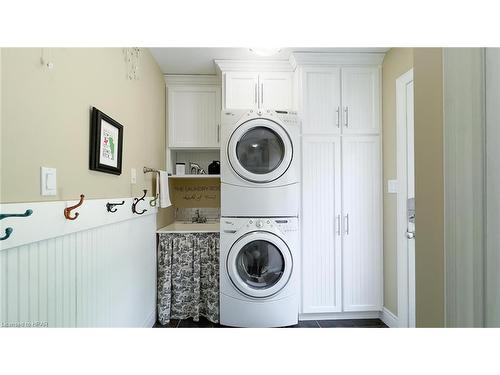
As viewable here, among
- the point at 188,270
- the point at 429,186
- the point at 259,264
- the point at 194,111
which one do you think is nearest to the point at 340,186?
the point at 259,264

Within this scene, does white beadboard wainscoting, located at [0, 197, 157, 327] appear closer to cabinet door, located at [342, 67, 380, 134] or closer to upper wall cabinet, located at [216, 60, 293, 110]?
upper wall cabinet, located at [216, 60, 293, 110]

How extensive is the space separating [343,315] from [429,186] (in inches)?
90.2

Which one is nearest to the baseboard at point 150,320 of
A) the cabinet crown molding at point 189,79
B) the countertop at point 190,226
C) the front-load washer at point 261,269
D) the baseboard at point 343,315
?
the front-load washer at point 261,269

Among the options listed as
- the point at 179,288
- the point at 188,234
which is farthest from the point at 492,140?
the point at 179,288

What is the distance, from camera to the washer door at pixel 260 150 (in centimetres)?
222

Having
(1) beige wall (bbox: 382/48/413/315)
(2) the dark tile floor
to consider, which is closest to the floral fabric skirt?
(2) the dark tile floor

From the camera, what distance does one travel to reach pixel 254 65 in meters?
2.58

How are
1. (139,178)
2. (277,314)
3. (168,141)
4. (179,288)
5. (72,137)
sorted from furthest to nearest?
(168,141) < (179,288) < (277,314) < (139,178) < (72,137)

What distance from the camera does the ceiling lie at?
237cm

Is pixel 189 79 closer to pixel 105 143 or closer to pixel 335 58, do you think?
pixel 335 58

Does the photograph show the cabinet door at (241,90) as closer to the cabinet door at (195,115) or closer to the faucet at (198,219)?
the cabinet door at (195,115)

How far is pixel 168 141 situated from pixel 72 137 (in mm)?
1656
